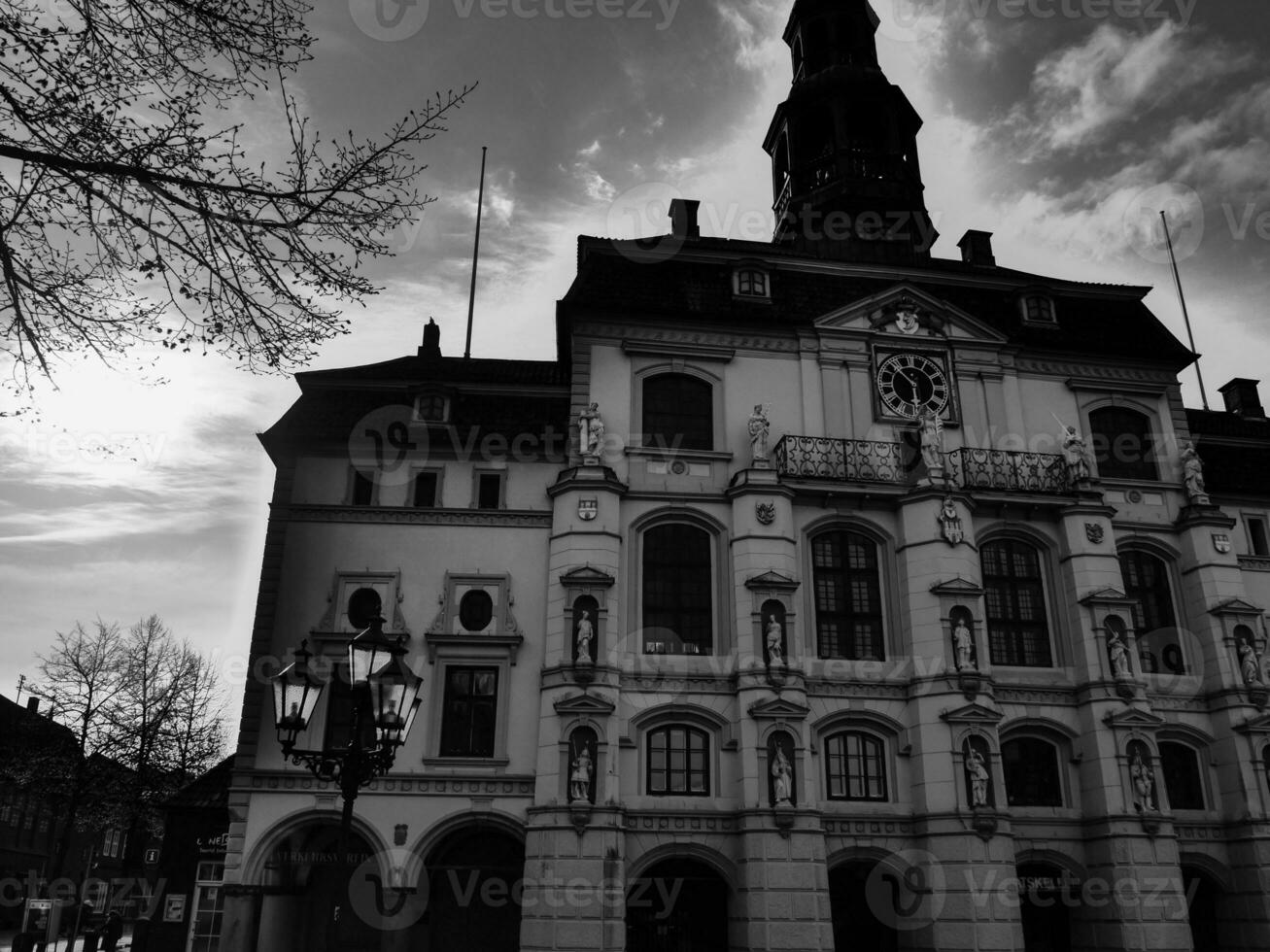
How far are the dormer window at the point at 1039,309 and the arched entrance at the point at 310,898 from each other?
23.2 meters

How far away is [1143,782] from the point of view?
940 inches

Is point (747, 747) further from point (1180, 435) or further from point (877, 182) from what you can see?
point (877, 182)

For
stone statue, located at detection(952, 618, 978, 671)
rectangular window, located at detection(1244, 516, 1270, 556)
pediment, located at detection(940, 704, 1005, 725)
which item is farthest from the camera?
rectangular window, located at detection(1244, 516, 1270, 556)

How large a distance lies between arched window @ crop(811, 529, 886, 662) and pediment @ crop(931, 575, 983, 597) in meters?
1.66

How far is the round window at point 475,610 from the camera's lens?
2502 centimetres

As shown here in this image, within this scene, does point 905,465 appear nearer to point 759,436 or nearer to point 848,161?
point 759,436

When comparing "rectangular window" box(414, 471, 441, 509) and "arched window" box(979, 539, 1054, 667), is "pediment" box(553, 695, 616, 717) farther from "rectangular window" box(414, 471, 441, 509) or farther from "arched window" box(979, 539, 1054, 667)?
"arched window" box(979, 539, 1054, 667)

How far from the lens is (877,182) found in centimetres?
3238

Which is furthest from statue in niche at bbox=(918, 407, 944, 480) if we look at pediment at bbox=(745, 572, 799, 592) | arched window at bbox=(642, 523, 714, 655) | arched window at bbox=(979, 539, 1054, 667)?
arched window at bbox=(642, 523, 714, 655)

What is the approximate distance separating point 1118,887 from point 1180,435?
13264 millimetres

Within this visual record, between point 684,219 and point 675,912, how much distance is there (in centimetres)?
2028

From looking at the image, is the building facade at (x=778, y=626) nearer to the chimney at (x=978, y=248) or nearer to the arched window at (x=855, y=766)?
the arched window at (x=855, y=766)

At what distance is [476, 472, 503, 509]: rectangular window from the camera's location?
86.0 ft

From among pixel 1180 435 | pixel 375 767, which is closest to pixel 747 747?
pixel 375 767
